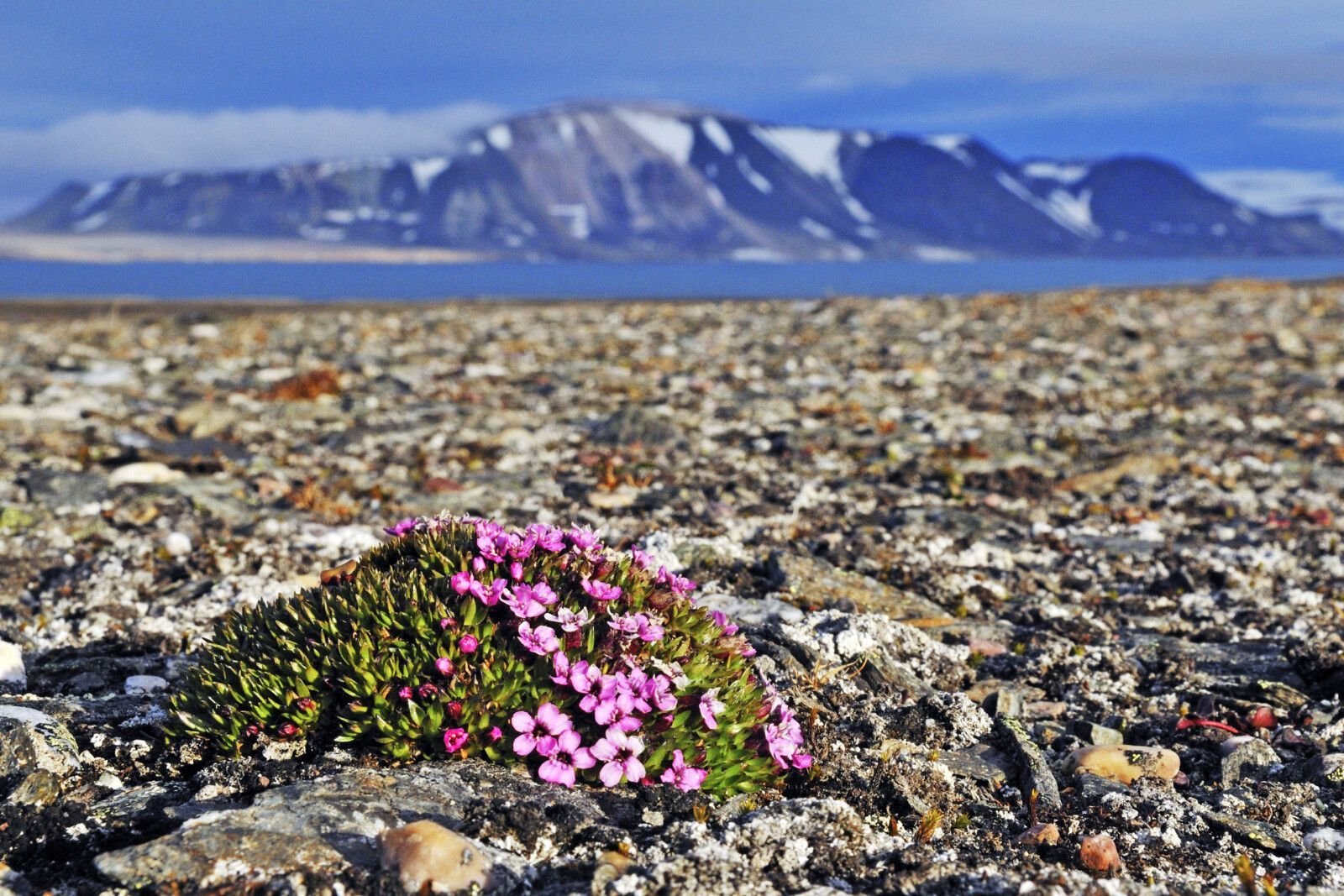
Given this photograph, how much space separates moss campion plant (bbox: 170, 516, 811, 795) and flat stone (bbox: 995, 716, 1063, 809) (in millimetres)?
1148

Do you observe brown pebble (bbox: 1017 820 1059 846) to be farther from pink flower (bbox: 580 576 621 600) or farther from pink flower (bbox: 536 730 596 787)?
pink flower (bbox: 580 576 621 600)

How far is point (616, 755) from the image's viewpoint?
15.6 feet

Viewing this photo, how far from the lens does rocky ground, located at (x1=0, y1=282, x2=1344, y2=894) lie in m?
4.45

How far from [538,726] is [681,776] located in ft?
2.05

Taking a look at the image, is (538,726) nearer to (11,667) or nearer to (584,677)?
(584,677)

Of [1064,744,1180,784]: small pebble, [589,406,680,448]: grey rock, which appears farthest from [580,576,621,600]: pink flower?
[589,406,680,448]: grey rock

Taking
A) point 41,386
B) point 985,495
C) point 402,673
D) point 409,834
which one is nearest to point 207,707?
point 402,673

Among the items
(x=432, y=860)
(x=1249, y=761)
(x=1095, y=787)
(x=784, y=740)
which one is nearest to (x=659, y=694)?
(x=784, y=740)

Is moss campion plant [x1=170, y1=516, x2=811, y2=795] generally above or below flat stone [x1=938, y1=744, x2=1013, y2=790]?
above

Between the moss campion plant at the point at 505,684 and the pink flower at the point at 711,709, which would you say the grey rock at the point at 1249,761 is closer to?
the moss campion plant at the point at 505,684

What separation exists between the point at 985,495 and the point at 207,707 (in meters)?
8.10

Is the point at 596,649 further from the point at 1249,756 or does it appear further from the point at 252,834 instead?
the point at 1249,756

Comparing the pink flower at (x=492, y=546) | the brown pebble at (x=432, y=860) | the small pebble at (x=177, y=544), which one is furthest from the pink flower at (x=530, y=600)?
the small pebble at (x=177, y=544)

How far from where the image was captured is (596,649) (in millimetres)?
4934
